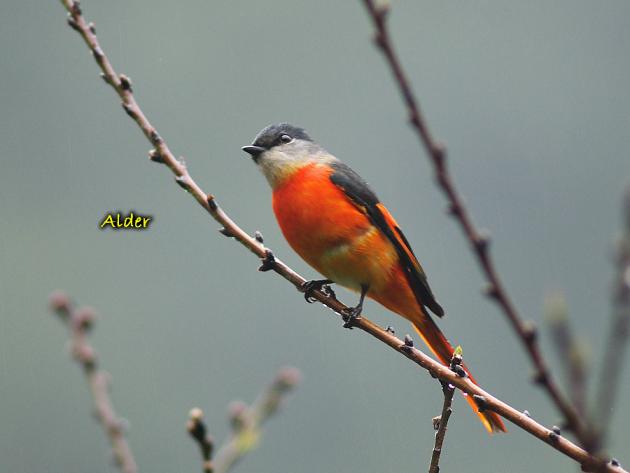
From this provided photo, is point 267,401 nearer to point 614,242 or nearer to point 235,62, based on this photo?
point 614,242

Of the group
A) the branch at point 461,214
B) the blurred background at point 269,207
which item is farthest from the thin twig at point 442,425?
the blurred background at point 269,207

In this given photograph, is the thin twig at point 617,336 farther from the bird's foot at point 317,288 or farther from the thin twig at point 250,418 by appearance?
the bird's foot at point 317,288

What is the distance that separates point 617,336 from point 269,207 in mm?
49204

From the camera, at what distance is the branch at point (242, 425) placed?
64.1 inches

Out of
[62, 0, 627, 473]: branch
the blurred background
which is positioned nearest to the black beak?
[62, 0, 627, 473]: branch

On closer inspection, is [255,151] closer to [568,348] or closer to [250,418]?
[250,418]

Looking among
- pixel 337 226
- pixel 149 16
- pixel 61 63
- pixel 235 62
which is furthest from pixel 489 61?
pixel 337 226

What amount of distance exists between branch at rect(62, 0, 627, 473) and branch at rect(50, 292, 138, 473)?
521 millimetres

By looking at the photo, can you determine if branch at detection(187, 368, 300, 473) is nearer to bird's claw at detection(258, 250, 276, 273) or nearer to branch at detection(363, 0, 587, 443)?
branch at detection(363, 0, 587, 443)

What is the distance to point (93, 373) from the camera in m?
2.30

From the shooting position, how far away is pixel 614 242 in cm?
97

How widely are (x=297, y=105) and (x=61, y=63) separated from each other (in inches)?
1119

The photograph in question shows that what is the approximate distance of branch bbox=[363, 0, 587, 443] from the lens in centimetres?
104

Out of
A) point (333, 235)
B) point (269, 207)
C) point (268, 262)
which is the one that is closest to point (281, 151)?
point (333, 235)
